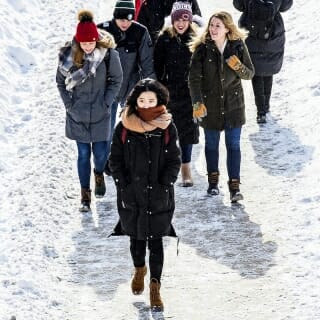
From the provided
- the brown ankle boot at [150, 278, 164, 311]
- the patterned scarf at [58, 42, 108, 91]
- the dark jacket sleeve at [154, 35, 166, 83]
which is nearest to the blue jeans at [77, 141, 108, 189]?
the patterned scarf at [58, 42, 108, 91]

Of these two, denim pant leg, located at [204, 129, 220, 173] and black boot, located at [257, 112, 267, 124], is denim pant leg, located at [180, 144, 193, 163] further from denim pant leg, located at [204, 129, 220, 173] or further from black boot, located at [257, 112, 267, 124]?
black boot, located at [257, 112, 267, 124]

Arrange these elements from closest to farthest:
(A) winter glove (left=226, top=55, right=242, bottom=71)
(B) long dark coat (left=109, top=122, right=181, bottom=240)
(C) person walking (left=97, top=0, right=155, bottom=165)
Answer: (B) long dark coat (left=109, top=122, right=181, bottom=240) → (A) winter glove (left=226, top=55, right=242, bottom=71) → (C) person walking (left=97, top=0, right=155, bottom=165)

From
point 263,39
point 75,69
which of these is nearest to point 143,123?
point 75,69

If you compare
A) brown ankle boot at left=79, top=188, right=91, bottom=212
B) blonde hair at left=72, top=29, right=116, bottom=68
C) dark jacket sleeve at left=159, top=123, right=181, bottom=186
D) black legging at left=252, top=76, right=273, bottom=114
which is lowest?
brown ankle boot at left=79, top=188, right=91, bottom=212

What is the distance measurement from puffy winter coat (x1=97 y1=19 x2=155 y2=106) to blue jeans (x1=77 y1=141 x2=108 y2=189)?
1.07 meters

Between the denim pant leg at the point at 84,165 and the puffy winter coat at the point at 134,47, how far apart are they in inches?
47.3

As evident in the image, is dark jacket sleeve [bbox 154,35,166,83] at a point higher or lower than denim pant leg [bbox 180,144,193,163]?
higher

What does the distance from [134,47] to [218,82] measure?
1286 millimetres

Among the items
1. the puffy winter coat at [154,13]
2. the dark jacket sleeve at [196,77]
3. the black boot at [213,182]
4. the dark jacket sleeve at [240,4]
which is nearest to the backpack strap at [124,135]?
the dark jacket sleeve at [196,77]

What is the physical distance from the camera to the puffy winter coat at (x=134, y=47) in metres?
10.4

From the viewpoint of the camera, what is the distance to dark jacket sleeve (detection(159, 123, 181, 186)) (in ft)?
24.3

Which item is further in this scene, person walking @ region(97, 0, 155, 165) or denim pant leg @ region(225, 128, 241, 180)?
person walking @ region(97, 0, 155, 165)

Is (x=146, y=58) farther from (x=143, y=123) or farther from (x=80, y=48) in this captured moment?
(x=143, y=123)

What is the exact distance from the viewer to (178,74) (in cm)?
1019
